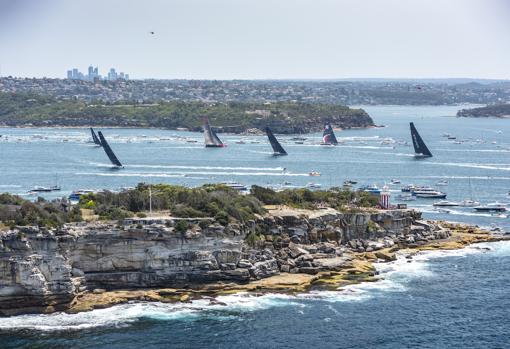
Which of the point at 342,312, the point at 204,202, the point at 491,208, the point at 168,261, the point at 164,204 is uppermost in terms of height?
the point at 204,202

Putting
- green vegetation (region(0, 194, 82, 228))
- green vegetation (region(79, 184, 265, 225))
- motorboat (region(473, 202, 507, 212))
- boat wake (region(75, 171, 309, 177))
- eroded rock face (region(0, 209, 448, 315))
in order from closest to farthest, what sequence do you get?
eroded rock face (region(0, 209, 448, 315)) → green vegetation (region(0, 194, 82, 228)) → green vegetation (region(79, 184, 265, 225)) → motorboat (region(473, 202, 507, 212)) → boat wake (region(75, 171, 309, 177))

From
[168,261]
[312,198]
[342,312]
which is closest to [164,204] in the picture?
[168,261]

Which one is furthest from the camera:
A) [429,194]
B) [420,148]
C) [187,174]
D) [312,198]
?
[420,148]

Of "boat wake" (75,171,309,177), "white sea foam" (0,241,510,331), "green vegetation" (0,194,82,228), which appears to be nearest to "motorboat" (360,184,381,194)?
"boat wake" (75,171,309,177)

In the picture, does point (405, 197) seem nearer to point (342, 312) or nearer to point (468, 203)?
point (468, 203)

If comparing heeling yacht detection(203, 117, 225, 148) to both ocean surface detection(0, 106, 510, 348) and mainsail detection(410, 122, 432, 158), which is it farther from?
ocean surface detection(0, 106, 510, 348)

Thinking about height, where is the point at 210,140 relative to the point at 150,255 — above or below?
below
